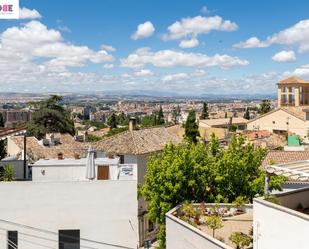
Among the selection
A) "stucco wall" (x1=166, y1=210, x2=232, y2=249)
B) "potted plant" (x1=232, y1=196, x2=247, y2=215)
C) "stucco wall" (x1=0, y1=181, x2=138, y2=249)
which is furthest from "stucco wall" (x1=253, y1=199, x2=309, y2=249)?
"stucco wall" (x1=0, y1=181, x2=138, y2=249)

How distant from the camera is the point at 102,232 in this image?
54.9 feet

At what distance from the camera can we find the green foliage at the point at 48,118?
65688 millimetres

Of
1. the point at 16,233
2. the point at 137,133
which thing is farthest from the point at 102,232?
the point at 137,133

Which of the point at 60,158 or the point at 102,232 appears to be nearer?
the point at 102,232

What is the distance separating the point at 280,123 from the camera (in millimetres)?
62688

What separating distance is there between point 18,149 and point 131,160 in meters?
22.0

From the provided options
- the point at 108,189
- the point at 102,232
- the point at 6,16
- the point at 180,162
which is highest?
the point at 6,16

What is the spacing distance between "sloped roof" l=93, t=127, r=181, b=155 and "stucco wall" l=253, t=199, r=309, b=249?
14238 mm

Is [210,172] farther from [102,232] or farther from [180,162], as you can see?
[102,232]

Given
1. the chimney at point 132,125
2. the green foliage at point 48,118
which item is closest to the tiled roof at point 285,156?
the chimney at point 132,125

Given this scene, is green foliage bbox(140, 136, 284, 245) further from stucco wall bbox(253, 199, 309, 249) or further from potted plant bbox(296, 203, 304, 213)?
stucco wall bbox(253, 199, 309, 249)

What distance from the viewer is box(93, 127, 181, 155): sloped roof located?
80.2 ft

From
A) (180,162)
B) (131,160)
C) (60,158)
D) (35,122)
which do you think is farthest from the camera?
(35,122)
